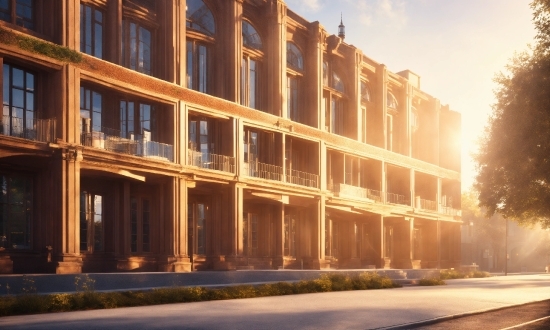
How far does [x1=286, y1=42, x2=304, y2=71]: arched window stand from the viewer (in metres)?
43.7

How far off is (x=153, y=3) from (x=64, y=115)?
31.3 ft

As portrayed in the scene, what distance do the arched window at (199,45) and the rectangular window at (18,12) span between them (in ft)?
31.7

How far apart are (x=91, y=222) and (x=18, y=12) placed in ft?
32.1

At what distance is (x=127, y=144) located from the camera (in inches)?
1187

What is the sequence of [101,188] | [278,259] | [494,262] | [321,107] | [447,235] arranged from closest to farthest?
1. [101,188]
2. [278,259]
3. [321,107]
4. [447,235]
5. [494,262]

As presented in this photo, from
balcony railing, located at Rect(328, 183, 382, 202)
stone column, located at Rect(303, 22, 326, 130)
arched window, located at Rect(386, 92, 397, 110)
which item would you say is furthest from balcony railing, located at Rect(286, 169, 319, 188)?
arched window, located at Rect(386, 92, 397, 110)

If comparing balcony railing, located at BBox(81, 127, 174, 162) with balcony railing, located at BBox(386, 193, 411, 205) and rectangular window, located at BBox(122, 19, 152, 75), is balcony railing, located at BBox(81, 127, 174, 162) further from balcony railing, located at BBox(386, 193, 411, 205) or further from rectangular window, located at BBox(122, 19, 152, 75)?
balcony railing, located at BBox(386, 193, 411, 205)

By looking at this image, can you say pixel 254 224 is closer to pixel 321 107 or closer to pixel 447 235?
pixel 321 107

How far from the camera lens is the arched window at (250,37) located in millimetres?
39697

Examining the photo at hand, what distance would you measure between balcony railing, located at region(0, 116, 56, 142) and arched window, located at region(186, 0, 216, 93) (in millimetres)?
10221

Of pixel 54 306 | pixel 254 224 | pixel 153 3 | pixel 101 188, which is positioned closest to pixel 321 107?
pixel 254 224

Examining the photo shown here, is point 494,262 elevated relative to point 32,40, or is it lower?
lower

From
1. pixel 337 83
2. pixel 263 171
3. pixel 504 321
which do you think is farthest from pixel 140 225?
pixel 337 83

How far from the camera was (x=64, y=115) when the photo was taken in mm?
27016
